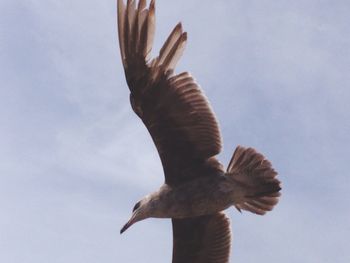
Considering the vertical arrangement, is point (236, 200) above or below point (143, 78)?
below

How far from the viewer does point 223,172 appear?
9.60 metres

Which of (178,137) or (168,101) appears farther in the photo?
(178,137)

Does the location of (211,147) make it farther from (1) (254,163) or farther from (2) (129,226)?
(2) (129,226)

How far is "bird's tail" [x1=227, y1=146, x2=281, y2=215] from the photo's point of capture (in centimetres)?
937

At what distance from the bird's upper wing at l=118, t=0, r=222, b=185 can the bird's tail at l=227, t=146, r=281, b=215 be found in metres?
0.31

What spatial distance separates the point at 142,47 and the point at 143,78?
40cm

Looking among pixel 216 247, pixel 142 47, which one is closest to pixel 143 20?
pixel 142 47

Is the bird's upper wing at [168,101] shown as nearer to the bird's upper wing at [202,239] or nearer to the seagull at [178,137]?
the seagull at [178,137]

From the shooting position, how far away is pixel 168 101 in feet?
30.8

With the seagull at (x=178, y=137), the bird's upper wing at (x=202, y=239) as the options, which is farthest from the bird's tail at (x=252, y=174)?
the bird's upper wing at (x=202, y=239)

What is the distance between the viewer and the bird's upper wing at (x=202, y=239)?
10.5 m

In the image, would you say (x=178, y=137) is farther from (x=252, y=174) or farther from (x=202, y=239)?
(x=202, y=239)

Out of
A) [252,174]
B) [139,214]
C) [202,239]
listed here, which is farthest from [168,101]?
[202,239]

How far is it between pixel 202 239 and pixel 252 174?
172 cm
